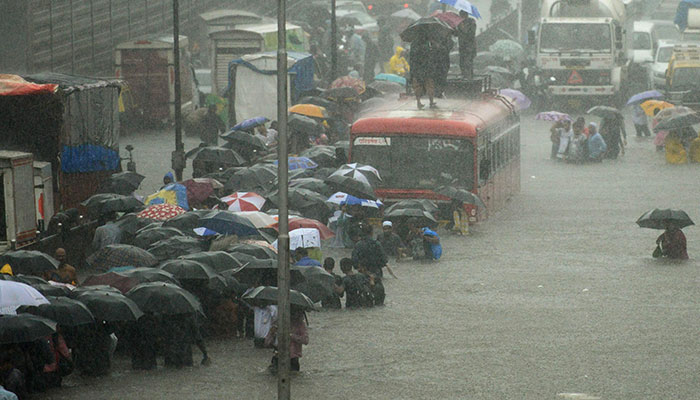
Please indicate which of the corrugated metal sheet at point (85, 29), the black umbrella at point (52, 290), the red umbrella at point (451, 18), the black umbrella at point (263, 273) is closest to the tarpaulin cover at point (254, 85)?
the corrugated metal sheet at point (85, 29)

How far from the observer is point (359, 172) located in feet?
74.4

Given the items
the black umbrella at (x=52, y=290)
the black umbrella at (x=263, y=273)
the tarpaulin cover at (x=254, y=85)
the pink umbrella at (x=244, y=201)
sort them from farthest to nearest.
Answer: the tarpaulin cover at (x=254, y=85), the pink umbrella at (x=244, y=201), the black umbrella at (x=263, y=273), the black umbrella at (x=52, y=290)

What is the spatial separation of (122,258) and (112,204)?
13.0ft

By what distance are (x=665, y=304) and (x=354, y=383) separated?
19.6 ft

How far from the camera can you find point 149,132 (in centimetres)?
3881

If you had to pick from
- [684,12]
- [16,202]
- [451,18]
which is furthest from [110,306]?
[684,12]

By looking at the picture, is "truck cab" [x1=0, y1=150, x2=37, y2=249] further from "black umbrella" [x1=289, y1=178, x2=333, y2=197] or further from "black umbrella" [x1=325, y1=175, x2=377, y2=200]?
"black umbrella" [x1=325, y1=175, x2=377, y2=200]

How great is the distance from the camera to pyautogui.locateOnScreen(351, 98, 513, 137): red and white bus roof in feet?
80.1

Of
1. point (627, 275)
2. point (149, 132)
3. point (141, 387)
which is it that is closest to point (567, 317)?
point (627, 275)

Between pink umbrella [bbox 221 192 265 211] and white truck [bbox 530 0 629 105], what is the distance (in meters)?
25.8

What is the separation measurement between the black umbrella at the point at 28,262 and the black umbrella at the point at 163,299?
86.0 inches

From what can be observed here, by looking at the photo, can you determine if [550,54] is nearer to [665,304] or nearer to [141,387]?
[665,304]

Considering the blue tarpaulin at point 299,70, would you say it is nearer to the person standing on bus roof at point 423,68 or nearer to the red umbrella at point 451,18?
the red umbrella at point 451,18

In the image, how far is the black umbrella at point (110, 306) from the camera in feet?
44.5
